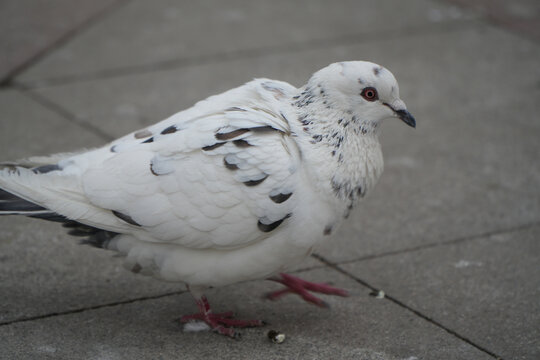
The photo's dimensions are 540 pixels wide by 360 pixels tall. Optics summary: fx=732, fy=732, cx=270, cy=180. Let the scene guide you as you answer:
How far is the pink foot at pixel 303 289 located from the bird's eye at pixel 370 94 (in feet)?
3.26

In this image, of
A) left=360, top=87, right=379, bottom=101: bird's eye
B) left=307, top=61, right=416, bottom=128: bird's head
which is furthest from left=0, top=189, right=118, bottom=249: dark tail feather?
left=360, top=87, right=379, bottom=101: bird's eye

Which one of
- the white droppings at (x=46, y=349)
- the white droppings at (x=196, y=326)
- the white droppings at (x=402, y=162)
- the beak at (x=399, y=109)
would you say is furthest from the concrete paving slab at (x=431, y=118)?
the white droppings at (x=46, y=349)

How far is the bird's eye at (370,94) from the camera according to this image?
10.5ft

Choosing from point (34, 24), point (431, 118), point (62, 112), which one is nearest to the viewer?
point (62, 112)

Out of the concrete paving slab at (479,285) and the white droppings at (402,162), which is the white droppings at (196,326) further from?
the white droppings at (402,162)

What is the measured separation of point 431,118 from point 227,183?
115 inches

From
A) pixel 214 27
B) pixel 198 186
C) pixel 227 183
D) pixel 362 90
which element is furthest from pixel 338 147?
pixel 214 27

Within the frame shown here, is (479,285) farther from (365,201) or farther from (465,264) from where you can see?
(365,201)

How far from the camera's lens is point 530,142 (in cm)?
523

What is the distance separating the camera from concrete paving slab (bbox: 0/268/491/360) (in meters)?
Result: 3.17

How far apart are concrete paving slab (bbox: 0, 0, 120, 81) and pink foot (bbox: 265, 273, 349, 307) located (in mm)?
3352

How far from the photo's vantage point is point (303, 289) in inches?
142

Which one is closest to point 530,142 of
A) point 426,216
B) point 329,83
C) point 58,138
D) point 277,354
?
point 426,216

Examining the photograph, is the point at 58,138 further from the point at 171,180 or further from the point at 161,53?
the point at 171,180
